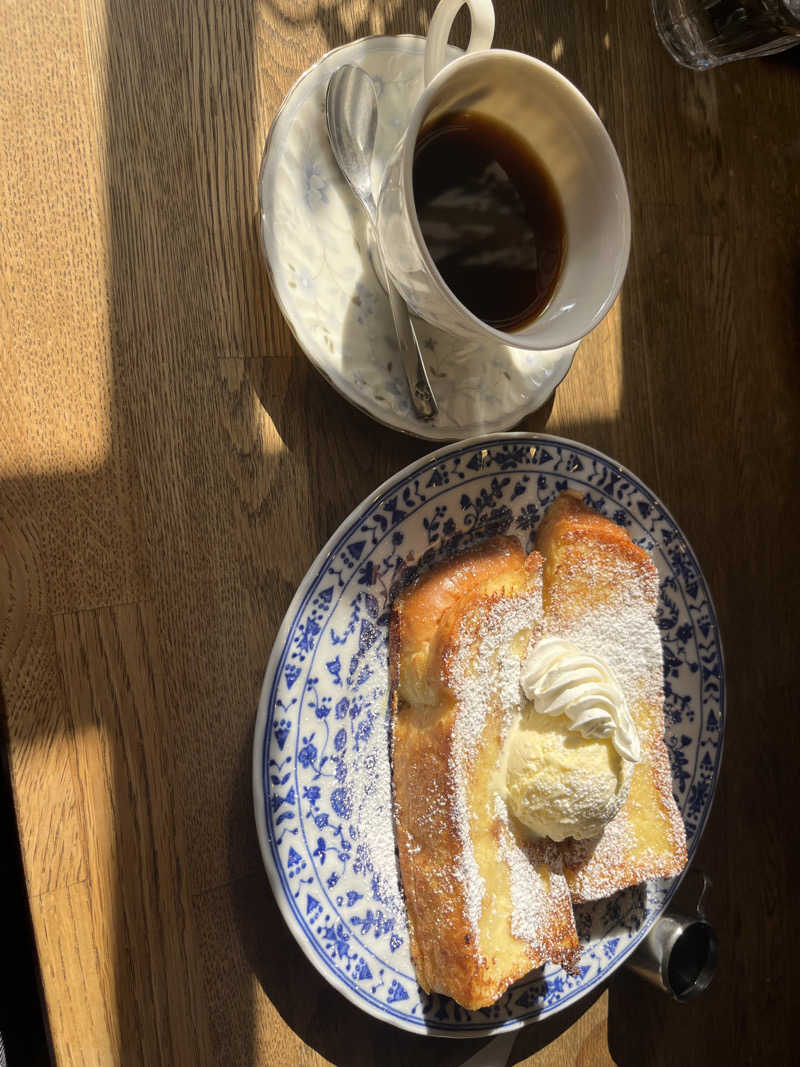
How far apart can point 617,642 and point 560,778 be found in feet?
0.49

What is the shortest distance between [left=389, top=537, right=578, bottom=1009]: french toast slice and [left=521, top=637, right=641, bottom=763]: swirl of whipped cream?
0.02m

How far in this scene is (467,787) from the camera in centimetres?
78

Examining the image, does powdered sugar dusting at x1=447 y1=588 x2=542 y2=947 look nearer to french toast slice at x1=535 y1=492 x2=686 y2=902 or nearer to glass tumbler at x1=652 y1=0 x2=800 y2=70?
french toast slice at x1=535 y1=492 x2=686 y2=902

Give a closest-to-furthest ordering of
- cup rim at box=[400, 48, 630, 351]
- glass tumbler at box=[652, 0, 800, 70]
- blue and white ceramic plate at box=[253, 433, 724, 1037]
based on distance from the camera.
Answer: cup rim at box=[400, 48, 630, 351]
blue and white ceramic plate at box=[253, 433, 724, 1037]
glass tumbler at box=[652, 0, 800, 70]

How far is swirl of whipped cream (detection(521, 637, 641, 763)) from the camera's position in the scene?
78 centimetres

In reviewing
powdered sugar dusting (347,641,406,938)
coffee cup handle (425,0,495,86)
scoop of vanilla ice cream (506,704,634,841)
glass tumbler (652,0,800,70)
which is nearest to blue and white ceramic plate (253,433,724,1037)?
powdered sugar dusting (347,641,406,938)

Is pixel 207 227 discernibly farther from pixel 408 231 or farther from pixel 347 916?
pixel 347 916

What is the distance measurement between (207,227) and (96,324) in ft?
0.43

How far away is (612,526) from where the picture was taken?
867 mm

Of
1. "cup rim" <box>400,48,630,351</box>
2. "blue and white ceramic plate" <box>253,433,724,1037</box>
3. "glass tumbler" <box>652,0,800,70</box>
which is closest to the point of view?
"cup rim" <box>400,48,630,351</box>

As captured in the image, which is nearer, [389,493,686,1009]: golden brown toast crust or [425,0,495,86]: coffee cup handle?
[425,0,495,86]: coffee cup handle

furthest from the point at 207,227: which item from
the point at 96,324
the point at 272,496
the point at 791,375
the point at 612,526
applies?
the point at 791,375

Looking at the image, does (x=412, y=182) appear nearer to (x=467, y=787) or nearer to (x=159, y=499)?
(x=159, y=499)

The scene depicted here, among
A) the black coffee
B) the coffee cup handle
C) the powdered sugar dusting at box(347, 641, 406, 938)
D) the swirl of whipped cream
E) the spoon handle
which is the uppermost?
the coffee cup handle
